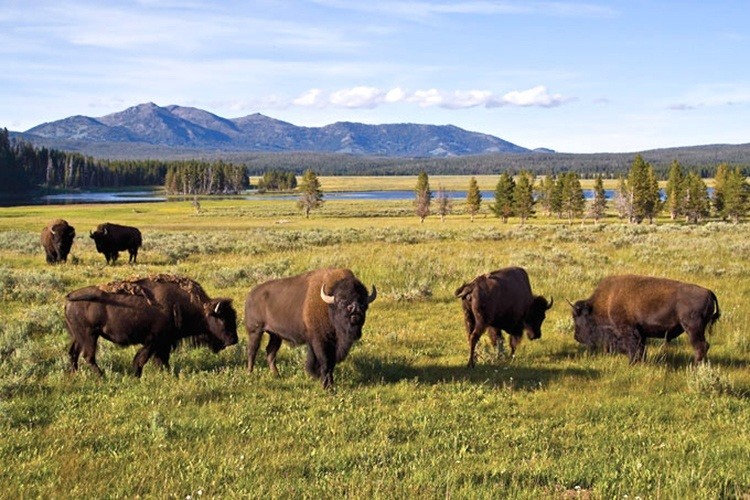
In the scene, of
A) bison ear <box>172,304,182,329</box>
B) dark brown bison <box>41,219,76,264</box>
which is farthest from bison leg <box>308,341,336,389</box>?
dark brown bison <box>41,219,76,264</box>

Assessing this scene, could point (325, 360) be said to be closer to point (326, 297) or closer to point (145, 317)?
point (326, 297)

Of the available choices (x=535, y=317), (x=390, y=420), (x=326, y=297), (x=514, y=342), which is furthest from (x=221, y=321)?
(x=535, y=317)

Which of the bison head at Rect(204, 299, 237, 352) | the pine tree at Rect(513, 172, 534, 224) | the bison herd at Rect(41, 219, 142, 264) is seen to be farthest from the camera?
the pine tree at Rect(513, 172, 534, 224)

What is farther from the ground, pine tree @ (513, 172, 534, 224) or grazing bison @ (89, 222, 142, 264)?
pine tree @ (513, 172, 534, 224)

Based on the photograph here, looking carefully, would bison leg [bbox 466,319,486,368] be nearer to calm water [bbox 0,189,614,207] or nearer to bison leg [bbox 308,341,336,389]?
bison leg [bbox 308,341,336,389]

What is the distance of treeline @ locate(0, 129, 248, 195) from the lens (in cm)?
12369

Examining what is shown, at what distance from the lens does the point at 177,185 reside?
148 metres

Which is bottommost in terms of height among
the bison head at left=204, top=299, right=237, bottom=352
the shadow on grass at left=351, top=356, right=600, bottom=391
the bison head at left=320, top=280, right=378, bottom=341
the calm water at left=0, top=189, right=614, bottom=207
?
the shadow on grass at left=351, top=356, right=600, bottom=391

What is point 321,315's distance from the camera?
8.56 metres

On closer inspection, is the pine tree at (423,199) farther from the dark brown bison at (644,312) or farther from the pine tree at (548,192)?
the dark brown bison at (644,312)

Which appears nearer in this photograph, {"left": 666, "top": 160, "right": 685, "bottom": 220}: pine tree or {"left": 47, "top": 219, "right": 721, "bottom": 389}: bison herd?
{"left": 47, "top": 219, "right": 721, "bottom": 389}: bison herd

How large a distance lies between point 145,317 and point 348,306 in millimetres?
2972

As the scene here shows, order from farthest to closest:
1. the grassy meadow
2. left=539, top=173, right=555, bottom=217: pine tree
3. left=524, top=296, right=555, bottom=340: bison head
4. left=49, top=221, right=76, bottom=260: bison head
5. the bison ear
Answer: left=539, top=173, right=555, bottom=217: pine tree < left=49, top=221, right=76, bottom=260: bison head < left=524, top=296, right=555, bottom=340: bison head < the bison ear < the grassy meadow

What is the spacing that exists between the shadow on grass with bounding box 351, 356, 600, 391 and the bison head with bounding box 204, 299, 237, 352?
6.34 feet
